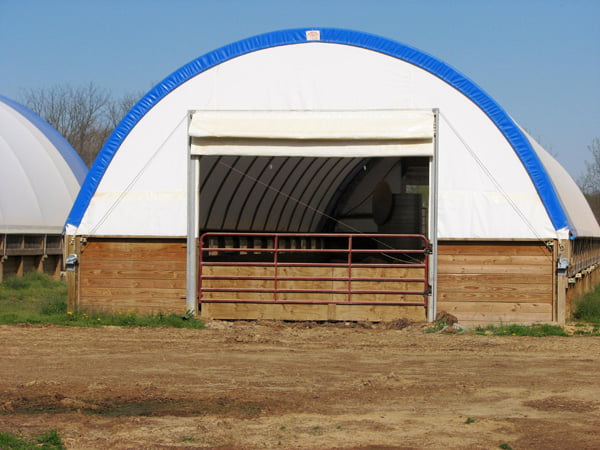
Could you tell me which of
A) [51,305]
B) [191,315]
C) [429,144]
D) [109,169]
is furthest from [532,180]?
[51,305]

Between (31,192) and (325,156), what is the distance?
51.1 feet

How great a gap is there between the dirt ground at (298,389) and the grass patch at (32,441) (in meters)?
0.13

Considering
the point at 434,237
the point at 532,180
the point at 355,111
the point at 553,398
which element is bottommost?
the point at 553,398

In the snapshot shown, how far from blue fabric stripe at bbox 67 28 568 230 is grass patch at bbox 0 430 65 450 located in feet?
30.6

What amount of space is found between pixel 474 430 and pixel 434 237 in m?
7.91

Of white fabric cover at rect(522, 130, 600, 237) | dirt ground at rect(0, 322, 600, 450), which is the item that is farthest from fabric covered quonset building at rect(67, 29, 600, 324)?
white fabric cover at rect(522, 130, 600, 237)

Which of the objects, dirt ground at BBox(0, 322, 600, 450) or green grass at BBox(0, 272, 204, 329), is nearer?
dirt ground at BBox(0, 322, 600, 450)

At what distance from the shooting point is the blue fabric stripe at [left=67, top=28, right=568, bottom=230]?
14.9 m

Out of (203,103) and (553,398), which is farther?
(203,103)

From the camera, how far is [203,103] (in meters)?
15.9

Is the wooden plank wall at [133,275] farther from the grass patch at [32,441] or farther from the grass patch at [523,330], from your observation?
the grass patch at [32,441]

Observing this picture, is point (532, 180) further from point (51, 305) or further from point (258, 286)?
point (51, 305)

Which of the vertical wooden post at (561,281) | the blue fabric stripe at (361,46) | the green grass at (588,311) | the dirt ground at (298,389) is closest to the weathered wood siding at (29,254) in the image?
the blue fabric stripe at (361,46)

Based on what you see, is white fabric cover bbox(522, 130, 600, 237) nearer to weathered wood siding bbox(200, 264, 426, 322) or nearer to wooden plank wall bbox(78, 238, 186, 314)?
weathered wood siding bbox(200, 264, 426, 322)
